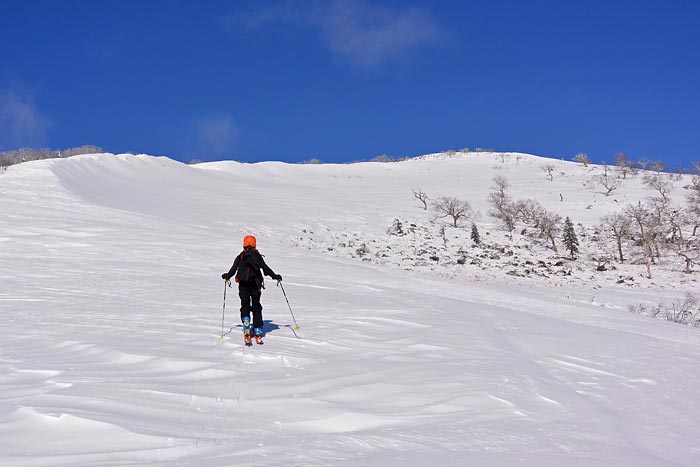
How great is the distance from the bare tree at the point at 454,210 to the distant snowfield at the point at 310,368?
76.5 ft

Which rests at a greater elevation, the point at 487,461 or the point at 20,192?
the point at 20,192

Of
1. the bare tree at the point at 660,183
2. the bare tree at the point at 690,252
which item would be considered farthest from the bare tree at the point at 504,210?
the bare tree at the point at 660,183

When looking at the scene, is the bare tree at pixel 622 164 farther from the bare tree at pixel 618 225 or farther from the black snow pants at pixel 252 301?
the black snow pants at pixel 252 301

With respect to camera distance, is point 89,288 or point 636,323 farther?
point 636,323

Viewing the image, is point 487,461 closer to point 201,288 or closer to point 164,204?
point 201,288

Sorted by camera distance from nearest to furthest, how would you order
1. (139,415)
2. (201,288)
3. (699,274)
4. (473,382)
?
(139,415) → (473,382) → (201,288) → (699,274)

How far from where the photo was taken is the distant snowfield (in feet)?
12.5

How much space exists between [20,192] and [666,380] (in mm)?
31191

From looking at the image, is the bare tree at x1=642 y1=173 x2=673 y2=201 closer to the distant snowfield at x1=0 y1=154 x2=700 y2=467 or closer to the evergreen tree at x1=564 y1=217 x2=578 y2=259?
the evergreen tree at x1=564 y1=217 x2=578 y2=259

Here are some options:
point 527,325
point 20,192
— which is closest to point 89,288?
point 527,325

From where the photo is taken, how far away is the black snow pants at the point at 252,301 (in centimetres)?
799

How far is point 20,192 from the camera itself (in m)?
27.4

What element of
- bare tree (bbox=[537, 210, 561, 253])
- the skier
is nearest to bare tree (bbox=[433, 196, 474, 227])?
bare tree (bbox=[537, 210, 561, 253])

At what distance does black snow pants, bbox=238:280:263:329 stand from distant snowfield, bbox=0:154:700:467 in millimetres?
387
